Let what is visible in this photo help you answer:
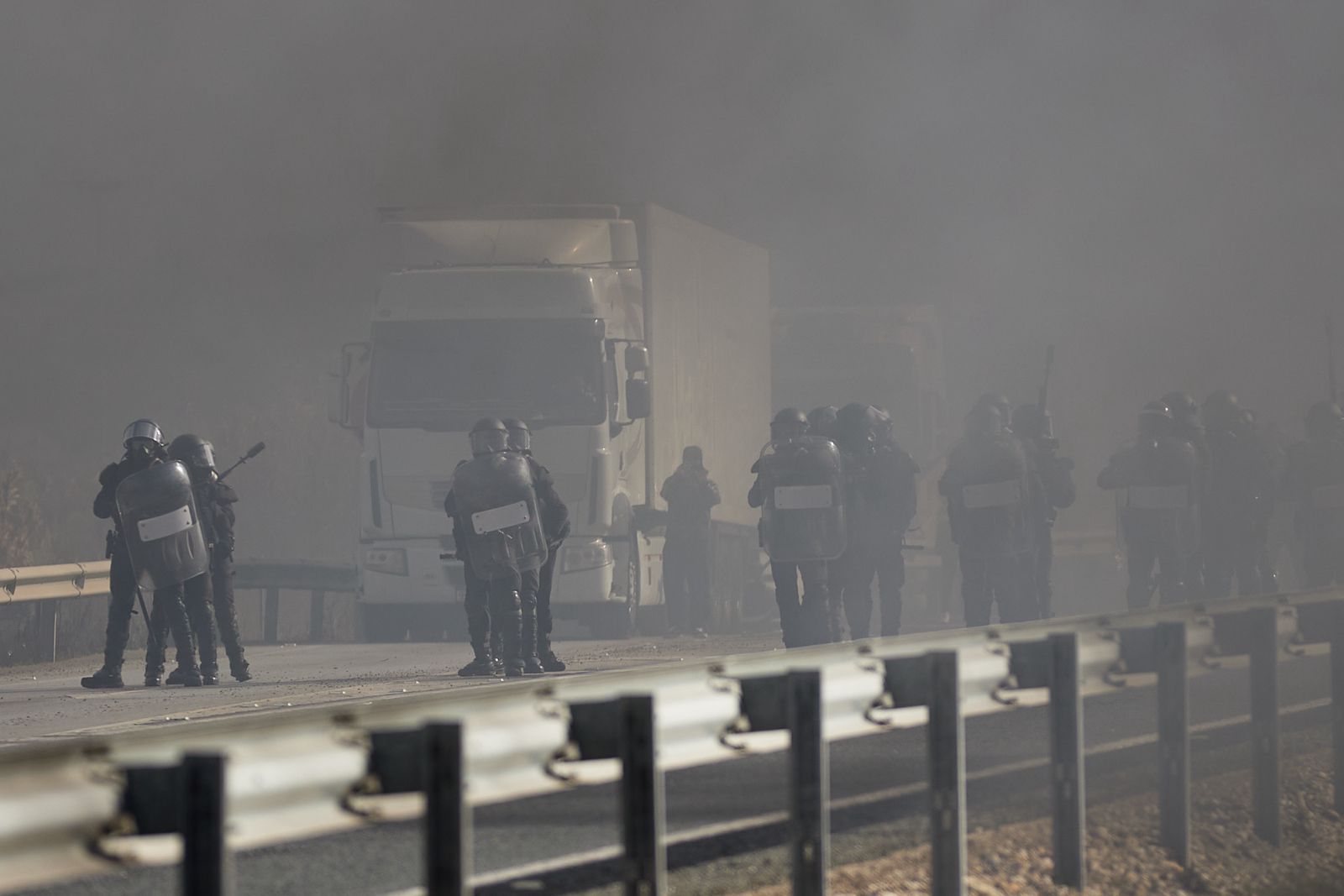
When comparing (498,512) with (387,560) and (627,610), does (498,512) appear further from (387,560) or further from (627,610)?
(627,610)

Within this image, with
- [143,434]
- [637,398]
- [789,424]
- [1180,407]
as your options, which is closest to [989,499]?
[789,424]

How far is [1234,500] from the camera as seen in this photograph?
61.6ft

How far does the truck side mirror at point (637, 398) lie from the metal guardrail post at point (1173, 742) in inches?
460

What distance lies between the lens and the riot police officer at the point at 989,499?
1520 cm

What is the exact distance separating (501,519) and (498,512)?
0.04 meters

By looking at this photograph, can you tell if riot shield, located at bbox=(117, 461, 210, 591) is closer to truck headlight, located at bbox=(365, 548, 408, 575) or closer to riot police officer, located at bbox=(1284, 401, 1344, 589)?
truck headlight, located at bbox=(365, 548, 408, 575)

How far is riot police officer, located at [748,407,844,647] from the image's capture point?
13.9 m

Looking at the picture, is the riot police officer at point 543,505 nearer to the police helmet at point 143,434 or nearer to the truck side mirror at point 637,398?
the police helmet at point 143,434

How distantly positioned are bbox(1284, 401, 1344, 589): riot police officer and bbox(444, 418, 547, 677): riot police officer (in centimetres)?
766

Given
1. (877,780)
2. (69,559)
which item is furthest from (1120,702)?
(69,559)

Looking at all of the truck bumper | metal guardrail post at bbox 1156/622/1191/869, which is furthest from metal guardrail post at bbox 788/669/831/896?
the truck bumper

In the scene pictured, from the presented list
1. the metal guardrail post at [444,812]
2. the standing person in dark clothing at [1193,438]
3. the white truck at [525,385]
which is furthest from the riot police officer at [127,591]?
the metal guardrail post at [444,812]

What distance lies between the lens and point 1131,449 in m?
17.2

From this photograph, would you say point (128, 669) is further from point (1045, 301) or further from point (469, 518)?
point (1045, 301)
